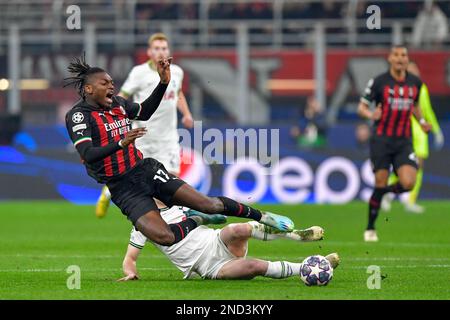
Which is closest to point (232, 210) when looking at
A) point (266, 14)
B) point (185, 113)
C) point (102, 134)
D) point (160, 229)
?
point (160, 229)

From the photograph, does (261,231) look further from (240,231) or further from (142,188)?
(142,188)

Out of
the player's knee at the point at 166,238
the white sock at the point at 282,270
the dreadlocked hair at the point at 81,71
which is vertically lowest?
the white sock at the point at 282,270

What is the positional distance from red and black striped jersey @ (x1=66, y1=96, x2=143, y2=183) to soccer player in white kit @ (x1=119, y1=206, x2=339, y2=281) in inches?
31.8

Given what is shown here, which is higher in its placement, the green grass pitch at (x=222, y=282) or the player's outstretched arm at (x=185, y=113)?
the player's outstretched arm at (x=185, y=113)

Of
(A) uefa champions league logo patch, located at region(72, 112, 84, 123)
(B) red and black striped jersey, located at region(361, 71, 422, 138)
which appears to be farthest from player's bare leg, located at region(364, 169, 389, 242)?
(A) uefa champions league logo patch, located at region(72, 112, 84, 123)

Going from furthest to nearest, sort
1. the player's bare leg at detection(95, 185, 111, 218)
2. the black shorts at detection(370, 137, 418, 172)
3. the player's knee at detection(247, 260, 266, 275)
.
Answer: the player's bare leg at detection(95, 185, 111, 218)
the black shorts at detection(370, 137, 418, 172)
the player's knee at detection(247, 260, 266, 275)

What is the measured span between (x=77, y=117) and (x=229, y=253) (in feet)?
5.82

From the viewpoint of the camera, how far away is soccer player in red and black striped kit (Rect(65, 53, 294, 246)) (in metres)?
9.48

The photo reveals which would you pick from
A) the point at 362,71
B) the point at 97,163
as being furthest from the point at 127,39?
the point at 97,163

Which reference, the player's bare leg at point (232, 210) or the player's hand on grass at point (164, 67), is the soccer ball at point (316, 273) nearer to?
the player's bare leg at point (232, 210)

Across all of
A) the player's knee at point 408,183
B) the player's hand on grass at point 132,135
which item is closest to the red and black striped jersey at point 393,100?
the player's knee at point 408,183

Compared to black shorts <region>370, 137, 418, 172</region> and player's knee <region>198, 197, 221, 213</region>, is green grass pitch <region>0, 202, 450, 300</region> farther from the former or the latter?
black shorts <region>370, 137, 418, 172</region>

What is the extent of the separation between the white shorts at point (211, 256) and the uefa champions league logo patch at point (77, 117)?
145cm

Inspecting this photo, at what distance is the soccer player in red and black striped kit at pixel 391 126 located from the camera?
14352mm
